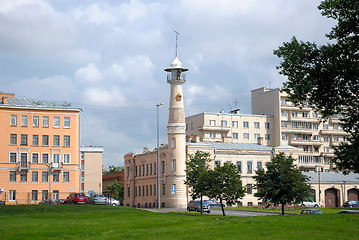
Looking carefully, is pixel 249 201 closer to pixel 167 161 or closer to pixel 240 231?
pixel 167 161

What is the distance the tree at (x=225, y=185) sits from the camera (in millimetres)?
53938

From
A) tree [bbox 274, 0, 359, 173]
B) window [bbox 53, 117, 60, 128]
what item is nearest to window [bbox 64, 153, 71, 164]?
window [bbox 53, 117, 60, 128]

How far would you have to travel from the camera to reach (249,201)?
90.5 metres

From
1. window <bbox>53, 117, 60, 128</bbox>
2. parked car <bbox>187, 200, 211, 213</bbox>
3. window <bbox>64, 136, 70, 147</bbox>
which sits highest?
window <bbox>53, 117, 60, 128</bbox>

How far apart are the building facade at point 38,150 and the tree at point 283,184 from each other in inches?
1522

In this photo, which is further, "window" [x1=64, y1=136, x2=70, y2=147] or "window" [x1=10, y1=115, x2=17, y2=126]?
"window" [x1=64, y1=136, x2=70, y2=147]

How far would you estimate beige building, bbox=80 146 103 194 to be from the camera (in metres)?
136

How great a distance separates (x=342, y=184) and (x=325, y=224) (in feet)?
220

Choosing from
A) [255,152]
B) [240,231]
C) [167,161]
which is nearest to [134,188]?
[167,161]

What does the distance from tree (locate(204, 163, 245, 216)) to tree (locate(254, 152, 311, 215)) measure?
7.36 ft

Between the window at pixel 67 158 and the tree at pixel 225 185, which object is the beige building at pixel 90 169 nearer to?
the window at pixel 67 158

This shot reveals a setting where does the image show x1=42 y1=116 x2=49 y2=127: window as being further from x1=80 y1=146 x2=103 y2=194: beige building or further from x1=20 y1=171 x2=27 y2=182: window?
x1=80 y1=146 x2=103 y2=194: beige building

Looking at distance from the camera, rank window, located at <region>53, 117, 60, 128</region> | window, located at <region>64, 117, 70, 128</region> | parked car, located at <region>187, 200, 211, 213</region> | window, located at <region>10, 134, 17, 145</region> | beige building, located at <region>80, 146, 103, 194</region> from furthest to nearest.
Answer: beige building, located at <region>80, 146, 103, 194</region> → window, located at <region>64, 117, 70, 128</region> → window, located at <region>53, 117, 60, 128</region> → window, located at <region>10, 134, 17, 145</region> → parked car, located at <region>187, 200, 211, 213</region>

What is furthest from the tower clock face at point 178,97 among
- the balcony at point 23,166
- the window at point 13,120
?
the window at point 13,120
